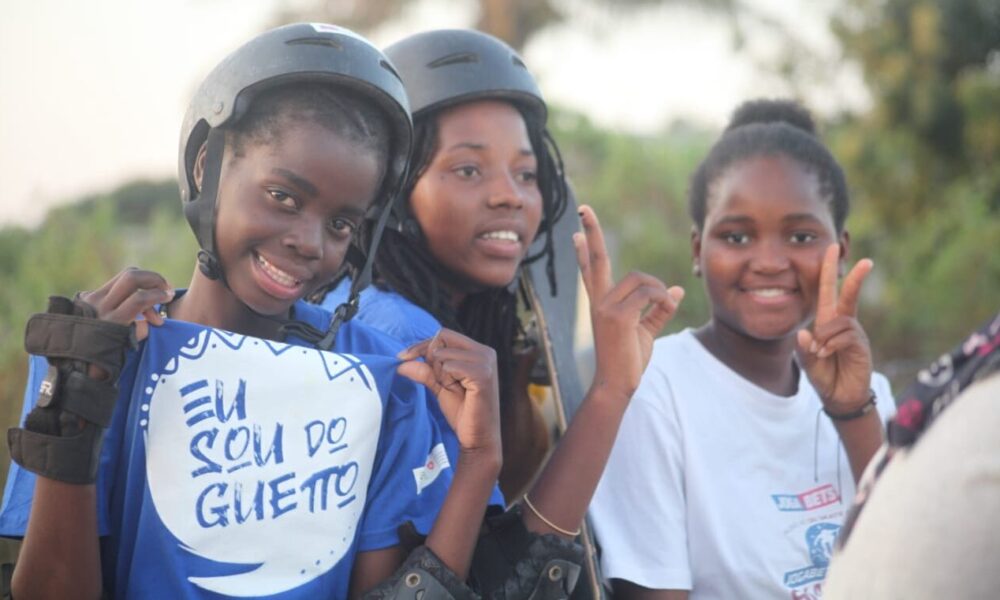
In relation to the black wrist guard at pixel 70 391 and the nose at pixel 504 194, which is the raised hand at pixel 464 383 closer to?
the black wrist guard at pixel 70 391

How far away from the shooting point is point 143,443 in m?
2.17

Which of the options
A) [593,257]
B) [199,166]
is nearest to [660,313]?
[593,257]

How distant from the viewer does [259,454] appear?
2.24 m

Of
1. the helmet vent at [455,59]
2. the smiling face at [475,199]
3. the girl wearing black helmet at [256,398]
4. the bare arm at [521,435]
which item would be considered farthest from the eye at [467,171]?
the bare arm at [521,435]

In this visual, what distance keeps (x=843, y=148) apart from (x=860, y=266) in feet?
25.0

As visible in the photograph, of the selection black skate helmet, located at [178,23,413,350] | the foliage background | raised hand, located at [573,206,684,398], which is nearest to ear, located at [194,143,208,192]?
black skate helmet, located at [178,23,413,350]

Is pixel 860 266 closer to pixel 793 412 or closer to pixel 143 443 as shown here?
pixel 793 412

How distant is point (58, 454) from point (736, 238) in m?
2.01

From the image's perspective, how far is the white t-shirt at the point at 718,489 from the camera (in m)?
2.83

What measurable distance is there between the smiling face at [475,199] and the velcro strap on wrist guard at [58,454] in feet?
4.19

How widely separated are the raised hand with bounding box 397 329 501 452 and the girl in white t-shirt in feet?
2.35

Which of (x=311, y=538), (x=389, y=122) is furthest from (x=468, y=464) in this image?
(x=389, y=122)

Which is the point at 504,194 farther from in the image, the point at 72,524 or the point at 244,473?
the point at 72,524

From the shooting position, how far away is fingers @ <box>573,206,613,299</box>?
2.83 m
